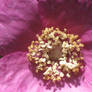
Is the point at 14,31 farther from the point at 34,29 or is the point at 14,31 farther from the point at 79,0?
the point at 79,0

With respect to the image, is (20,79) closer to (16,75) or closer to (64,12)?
(16,75)

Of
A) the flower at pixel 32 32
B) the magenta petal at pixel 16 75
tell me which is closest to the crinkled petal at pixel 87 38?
the flower at pixel 32 32

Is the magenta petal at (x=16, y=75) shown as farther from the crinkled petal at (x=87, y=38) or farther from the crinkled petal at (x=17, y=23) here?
the crinkled petal at (x=87, y=38)

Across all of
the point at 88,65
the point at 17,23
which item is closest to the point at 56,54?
the point at 88,65

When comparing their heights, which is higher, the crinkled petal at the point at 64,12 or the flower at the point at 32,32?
the crinkled petal at the point at 64,12

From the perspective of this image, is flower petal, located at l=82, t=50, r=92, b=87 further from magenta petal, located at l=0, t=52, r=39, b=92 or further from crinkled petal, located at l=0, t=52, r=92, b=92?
magenta petal, located at l=0, t=52, r=39, b=92
